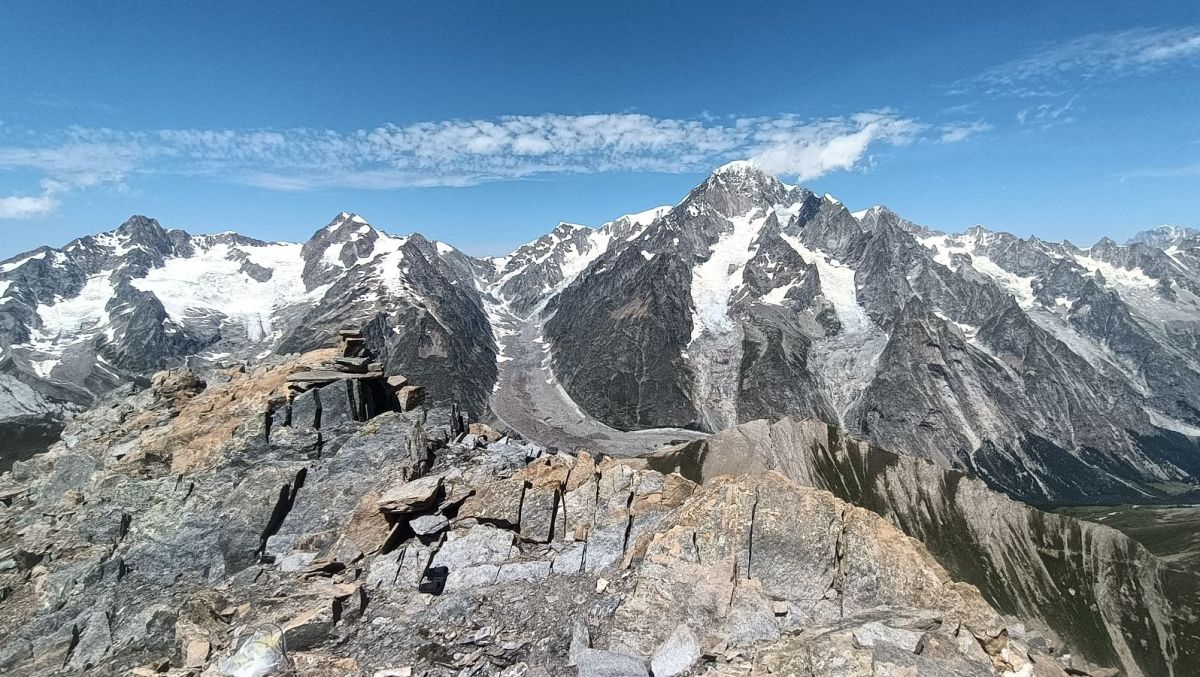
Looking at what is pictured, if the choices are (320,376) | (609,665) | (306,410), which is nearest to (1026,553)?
(609,665)

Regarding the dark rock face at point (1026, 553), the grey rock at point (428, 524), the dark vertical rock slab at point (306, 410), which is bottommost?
the dark rock face at point (1026, 553)

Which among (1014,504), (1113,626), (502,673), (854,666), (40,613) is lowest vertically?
(1113,626)

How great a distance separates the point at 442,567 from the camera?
26688 mm

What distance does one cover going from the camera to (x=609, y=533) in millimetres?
29047

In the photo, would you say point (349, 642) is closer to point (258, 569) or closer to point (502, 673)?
point (502, 673)

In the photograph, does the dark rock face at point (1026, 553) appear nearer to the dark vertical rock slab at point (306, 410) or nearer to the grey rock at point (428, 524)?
the dark vertical rock slab at point (306, 410)

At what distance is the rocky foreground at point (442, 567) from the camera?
2028 centimetres

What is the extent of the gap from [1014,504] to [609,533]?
16308cm

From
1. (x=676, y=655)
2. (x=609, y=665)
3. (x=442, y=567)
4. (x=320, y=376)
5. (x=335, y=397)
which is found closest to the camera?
(x=609, y=665)

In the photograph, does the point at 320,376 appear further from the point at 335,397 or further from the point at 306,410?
the point at 306,410

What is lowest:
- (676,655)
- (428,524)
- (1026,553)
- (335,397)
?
(1026,553)

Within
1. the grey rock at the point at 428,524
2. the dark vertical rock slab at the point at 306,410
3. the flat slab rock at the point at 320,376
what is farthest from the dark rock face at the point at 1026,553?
the grey rock at the point at 428,524

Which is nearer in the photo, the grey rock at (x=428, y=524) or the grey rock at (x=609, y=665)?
the grey rock at (x=609, y=665)

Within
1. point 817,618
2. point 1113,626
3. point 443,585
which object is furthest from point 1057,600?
point 443,585
